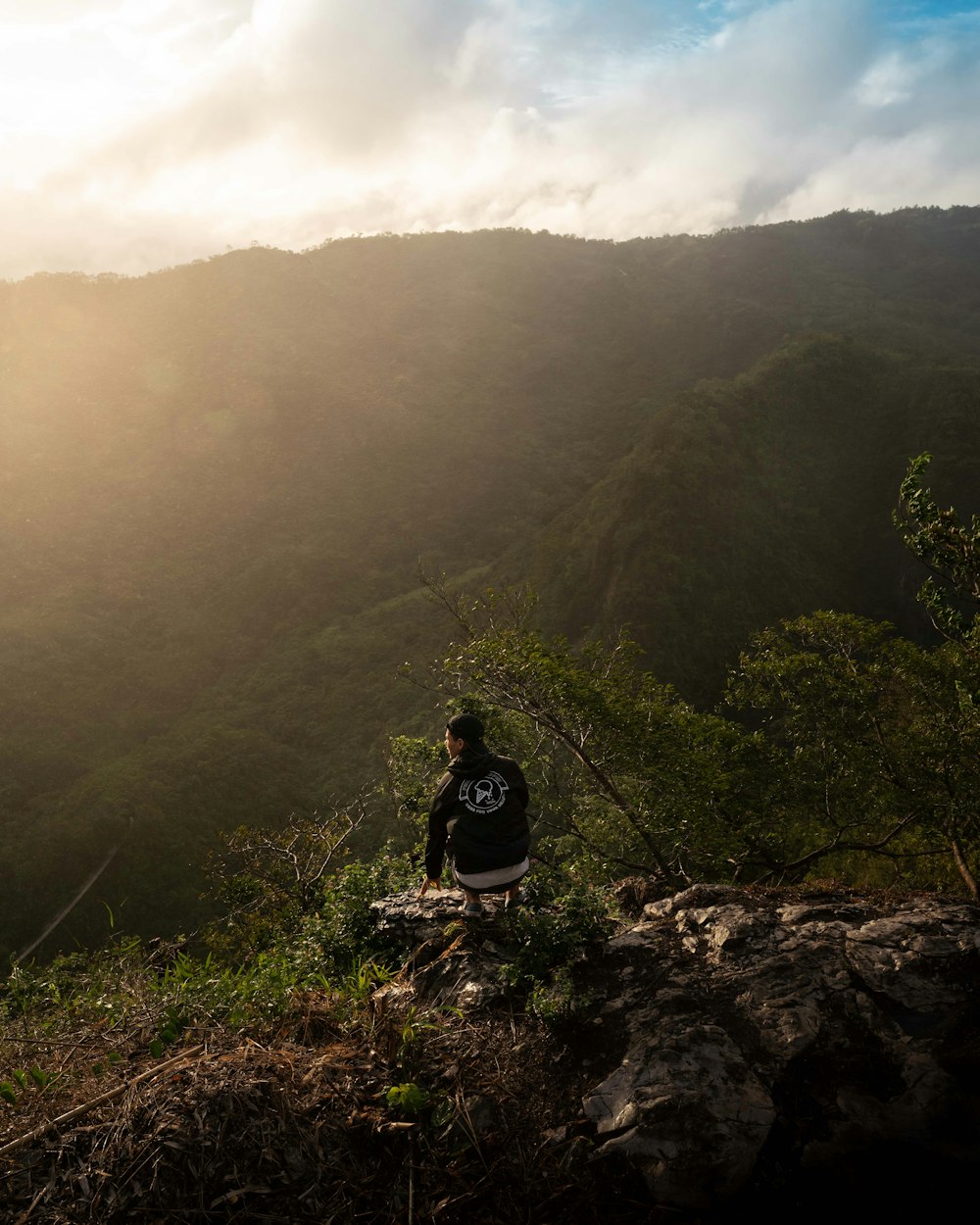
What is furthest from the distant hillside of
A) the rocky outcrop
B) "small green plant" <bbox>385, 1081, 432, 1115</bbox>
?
"small green plant" <bbox>385, 1081, 432, 1115</bbox>

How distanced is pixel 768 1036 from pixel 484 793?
2.35 meters

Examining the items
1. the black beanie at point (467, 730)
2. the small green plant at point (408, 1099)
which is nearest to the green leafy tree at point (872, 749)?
the black beanie at point (467, 730)

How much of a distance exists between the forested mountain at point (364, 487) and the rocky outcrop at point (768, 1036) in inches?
796

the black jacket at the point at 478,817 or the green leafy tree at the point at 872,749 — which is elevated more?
the black jacket at the point at 478,817

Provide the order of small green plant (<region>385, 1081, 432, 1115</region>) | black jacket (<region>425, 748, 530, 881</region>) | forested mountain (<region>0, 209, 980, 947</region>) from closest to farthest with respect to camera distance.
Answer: small green plant (<region>385, 1081, 432, 1115</region>)
black jacket (<region>425, 748, 530, 881</region>)
forested mountain (<region>0, 209, 980, 947</region>)

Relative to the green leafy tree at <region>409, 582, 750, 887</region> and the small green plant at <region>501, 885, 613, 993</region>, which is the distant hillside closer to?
the green leafy tree at <region>409, 582, 750, 887</region>

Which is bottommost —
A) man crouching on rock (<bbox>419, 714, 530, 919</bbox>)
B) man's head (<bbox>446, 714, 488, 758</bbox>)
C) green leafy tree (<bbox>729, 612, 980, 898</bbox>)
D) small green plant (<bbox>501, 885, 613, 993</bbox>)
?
green leafy tree (<bbox>729, 612, 980, 898</bbox>)

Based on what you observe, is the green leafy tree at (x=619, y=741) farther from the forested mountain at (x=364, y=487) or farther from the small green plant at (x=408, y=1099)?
the forested mountain at (x=364, y=487)

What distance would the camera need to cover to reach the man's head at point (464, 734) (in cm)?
555

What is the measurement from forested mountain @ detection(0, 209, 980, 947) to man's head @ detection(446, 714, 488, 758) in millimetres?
19381

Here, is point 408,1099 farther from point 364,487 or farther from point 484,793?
point 364,487

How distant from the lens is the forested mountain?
29344 mm

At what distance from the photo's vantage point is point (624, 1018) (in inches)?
171

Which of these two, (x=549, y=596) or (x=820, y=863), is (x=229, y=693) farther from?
(x=820, y=863)
